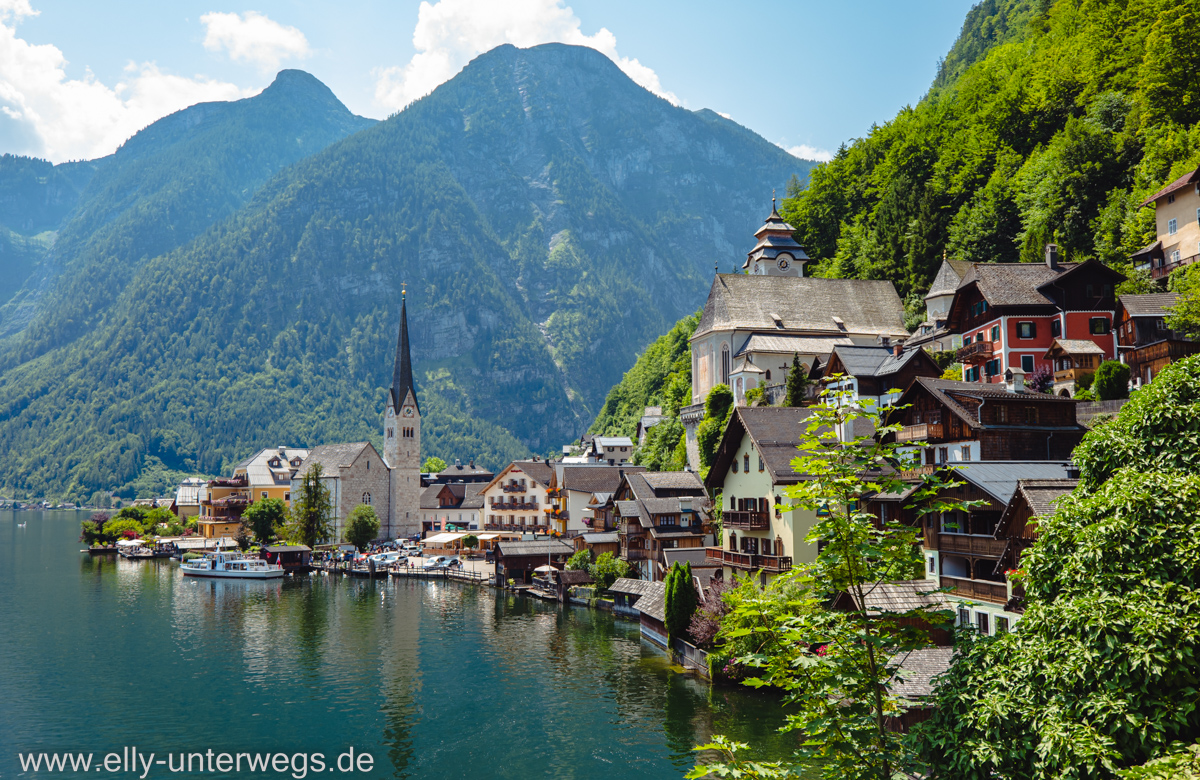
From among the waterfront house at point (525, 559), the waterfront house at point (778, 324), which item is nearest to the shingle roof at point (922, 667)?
the waterfront house at point (778, 324)

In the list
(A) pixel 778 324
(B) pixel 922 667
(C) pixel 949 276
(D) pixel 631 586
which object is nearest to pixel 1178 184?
(C) pixel 949 276

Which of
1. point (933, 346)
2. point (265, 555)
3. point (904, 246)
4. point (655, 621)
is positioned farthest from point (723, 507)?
point (265, 555)

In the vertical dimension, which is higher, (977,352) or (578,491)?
(977,352)

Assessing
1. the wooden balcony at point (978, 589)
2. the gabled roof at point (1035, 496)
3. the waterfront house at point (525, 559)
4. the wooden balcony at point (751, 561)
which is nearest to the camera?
the gabled roof at point (1035, 496)

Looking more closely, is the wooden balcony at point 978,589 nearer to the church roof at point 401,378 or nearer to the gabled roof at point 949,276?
the gabled roof at point 949,276

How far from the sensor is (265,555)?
10112 cm

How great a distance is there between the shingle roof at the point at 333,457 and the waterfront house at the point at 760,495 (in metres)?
83.8

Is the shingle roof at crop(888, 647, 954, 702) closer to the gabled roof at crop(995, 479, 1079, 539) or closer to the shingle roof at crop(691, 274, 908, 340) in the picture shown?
the gabled roof at crop(995, 479, 1079, 539)

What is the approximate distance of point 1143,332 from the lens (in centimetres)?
4653

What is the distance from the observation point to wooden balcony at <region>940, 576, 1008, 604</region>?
3085 cm

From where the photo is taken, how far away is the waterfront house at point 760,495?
45688 mm

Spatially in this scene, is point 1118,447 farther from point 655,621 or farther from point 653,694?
point 655,621

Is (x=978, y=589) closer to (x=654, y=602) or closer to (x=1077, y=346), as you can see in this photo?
(x=654, y=602)

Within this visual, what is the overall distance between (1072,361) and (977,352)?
666 cm
